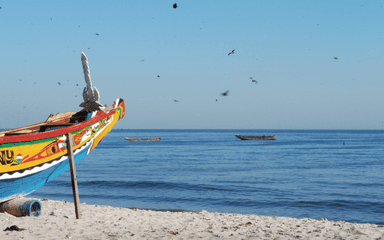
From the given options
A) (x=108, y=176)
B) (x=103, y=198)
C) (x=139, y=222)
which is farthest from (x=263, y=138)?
(x=139, y=222)

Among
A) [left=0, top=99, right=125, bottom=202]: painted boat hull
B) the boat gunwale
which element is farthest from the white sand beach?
the boat gunwale

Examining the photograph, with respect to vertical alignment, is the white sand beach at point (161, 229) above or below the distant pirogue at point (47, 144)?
below

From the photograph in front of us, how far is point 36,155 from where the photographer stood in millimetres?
6828

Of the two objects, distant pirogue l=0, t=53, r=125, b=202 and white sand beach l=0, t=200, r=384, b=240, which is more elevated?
distant pirogue l=0, t=53, r=125, b=202

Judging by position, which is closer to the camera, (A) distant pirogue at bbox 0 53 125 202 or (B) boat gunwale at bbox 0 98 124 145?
(B) boat gunwale at bbox 0 98 124 145

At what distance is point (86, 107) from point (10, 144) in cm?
324

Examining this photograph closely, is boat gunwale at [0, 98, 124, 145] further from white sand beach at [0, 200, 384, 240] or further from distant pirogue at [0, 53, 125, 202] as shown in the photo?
white sand beach at [0, 200, 384, 240]

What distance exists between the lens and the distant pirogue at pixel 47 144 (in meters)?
6.26

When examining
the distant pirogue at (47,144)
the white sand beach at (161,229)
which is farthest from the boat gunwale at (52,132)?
the white sand beach at (161,229)

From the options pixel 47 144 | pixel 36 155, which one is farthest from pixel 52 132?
pixel 36 155

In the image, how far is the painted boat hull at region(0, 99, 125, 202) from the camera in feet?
20.3

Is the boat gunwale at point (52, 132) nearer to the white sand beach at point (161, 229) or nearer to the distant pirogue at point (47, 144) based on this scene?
the distant pirogue at point (47, 144)

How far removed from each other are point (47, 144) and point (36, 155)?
363 mm

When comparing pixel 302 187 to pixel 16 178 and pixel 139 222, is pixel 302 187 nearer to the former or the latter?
pixel 139 222
